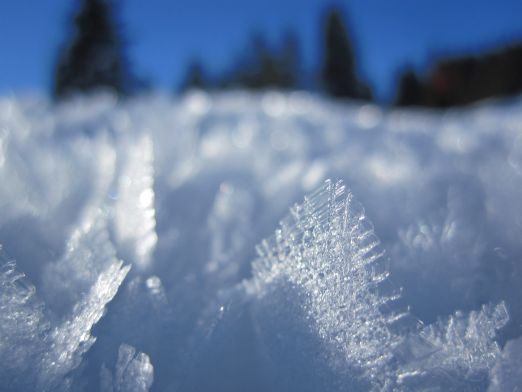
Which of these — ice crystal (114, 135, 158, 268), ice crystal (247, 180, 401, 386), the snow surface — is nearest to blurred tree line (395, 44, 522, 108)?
the snow surface

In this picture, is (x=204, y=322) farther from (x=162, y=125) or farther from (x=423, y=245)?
(x=162, y=125)

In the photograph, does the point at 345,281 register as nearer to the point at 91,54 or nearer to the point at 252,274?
the point at 252,274

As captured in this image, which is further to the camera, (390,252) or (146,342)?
(390,252)

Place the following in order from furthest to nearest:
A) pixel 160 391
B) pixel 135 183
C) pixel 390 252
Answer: pixel 135 183 → pixel 390 252 → pixel 160 391

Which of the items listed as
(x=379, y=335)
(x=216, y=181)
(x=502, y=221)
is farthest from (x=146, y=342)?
(x=502, y=221)

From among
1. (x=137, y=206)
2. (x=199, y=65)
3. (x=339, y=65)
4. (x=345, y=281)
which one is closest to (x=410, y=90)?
(x=339, y=65)

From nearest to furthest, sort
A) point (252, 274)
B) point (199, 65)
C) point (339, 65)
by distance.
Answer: point (252, 274), point (339, 65), point (199, 65)

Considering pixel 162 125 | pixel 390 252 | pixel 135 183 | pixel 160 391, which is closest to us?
pixel 160 391
